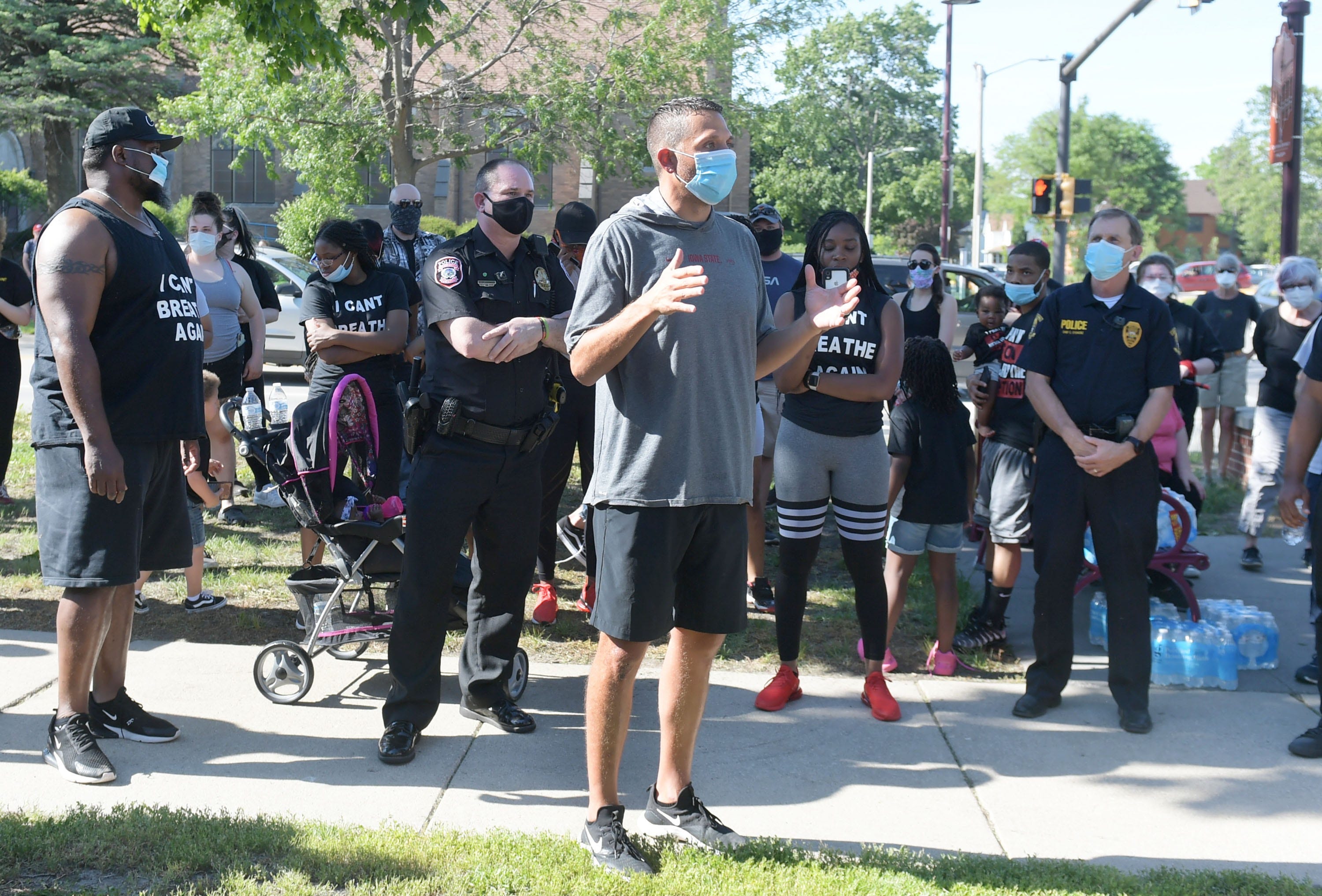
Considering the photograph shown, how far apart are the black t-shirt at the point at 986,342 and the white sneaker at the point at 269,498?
428cm

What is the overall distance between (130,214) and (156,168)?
0.19 m

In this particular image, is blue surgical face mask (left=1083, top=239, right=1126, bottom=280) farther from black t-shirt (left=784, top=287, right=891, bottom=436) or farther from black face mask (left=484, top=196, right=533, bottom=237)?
black face mask (left=484, top=196, right=533, bottom=237)

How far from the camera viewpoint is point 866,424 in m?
4.85

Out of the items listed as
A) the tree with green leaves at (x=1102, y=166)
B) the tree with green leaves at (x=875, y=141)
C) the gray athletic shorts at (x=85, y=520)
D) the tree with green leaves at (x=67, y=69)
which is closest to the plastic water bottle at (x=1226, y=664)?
the gray athletic shorts at (x=85, y=520)

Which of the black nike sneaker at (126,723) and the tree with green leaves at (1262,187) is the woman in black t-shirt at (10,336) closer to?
the black nike sneaker at (126,723)

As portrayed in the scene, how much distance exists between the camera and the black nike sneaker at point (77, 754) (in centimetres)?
394

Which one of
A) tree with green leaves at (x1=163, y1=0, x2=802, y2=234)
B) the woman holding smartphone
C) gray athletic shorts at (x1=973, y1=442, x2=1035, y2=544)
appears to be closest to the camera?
gray athletic shorts at (x1=973, y1=442, x2=1035, y2=544)

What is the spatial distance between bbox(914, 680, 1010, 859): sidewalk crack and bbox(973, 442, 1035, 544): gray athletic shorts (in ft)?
2.97

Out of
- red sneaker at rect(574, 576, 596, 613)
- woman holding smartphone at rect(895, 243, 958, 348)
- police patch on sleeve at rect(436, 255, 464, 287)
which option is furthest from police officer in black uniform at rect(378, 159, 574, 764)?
woman holding smartphone at rect(895, 243, 958, 348)

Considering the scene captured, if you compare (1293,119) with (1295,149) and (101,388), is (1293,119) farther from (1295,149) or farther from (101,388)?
(101,388)

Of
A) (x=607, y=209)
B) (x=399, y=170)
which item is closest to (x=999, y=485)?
(x=399, y=170)

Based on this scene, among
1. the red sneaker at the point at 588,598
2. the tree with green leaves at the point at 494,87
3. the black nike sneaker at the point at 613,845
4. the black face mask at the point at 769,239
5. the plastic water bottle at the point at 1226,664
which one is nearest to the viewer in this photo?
the black nike sneaker at the point at 613,845

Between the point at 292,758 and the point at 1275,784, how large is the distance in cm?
360

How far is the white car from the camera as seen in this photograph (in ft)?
51.2
